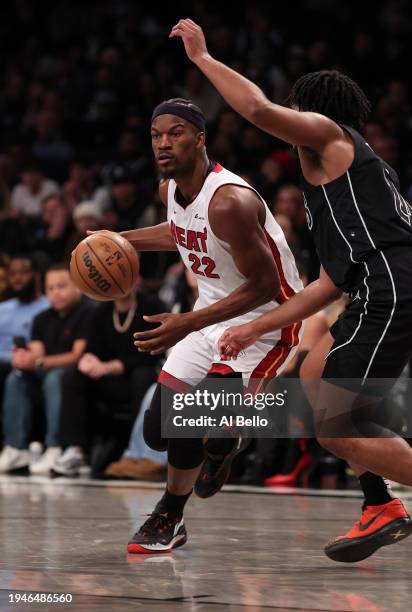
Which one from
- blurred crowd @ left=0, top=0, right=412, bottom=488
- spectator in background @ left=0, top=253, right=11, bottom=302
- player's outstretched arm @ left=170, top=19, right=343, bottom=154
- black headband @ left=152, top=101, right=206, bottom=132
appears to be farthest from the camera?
spectator in background @ left=0, top=253, right=11, bottom=302

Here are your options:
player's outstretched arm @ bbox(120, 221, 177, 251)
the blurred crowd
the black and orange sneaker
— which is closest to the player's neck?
player's outstretched arm @ bbox(120, 221, 177, 251)

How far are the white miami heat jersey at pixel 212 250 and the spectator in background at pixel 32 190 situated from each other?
21.5 feet

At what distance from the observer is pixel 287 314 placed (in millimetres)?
4113

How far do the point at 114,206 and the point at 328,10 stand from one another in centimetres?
355

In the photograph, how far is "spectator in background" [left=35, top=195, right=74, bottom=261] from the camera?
32.5 ft

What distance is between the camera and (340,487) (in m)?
6.96

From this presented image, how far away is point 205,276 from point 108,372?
3213mm

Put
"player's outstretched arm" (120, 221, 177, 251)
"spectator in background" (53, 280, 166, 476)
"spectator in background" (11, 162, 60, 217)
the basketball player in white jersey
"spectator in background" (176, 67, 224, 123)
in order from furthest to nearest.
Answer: "spectator in background" (176, 67, 224, 123) < "spectator in background" (11, 162, 60, 217) < "spectator in background" (53, 280, 166, 476) < "player's outstretched arm" (120, 221, 177, 251) < the basketball player in white jersey

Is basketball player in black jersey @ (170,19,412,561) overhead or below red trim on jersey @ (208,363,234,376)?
overhead

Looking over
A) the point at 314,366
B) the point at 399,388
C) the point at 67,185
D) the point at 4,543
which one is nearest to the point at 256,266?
the point at 314,366

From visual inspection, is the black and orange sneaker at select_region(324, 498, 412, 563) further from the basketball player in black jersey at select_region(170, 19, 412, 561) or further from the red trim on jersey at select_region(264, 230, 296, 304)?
the red trim on jersey at select_region(264, 230, 296, 304)

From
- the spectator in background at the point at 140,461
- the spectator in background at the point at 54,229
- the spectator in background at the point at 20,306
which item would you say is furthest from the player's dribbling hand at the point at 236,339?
the spectator in background at the point at 54,229

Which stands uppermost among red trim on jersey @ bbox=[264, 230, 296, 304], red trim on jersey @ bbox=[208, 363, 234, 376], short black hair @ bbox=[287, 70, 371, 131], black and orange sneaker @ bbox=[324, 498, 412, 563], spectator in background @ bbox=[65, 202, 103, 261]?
short black hair @ bbox=[287, 70, 371, 131]

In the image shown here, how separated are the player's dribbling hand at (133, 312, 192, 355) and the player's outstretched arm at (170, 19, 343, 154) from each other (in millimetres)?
748
